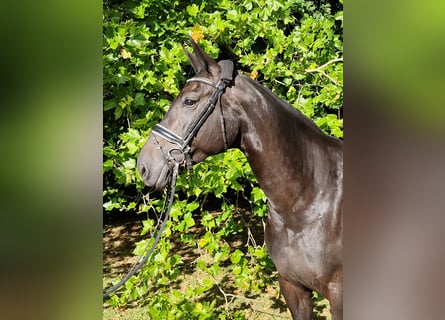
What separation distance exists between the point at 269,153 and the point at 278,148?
47 millimetres

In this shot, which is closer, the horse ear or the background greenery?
the horse ear

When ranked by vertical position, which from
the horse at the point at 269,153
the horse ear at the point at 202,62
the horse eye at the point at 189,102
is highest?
the horse ear at the point at 202,62

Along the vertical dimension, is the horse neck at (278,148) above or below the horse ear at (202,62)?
below

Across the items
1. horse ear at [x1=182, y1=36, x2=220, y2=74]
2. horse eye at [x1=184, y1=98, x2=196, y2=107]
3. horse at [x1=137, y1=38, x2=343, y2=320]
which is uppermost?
horse ear at [x1=182, y1=36, x2=220, y2=74]

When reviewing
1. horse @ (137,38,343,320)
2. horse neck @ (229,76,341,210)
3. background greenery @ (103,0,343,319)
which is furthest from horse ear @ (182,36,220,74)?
background greenery @ (103,0,343,319)

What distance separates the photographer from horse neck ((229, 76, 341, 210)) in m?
2.06

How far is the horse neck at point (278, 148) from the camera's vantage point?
206cm

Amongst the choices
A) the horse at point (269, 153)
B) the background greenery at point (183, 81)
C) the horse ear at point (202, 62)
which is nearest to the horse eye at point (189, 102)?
the horse at point (269, 153)

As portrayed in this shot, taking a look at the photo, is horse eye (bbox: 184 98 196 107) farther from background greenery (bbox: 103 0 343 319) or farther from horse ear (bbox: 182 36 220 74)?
background greenery (bbox: 103 0 343 319)

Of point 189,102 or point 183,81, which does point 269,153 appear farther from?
point 183,81

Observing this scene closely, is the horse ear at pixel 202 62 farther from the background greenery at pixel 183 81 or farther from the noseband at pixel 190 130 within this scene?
the background greenery at pixel 183 81
